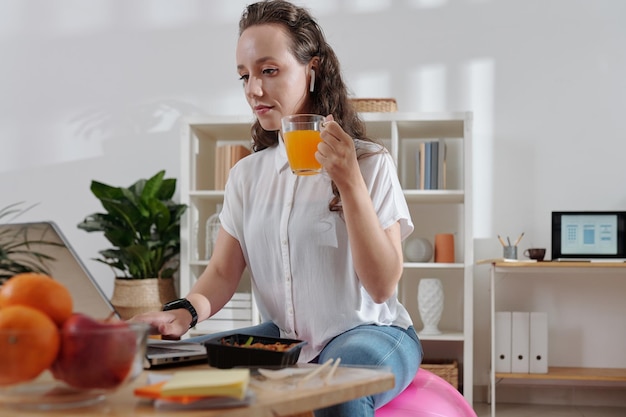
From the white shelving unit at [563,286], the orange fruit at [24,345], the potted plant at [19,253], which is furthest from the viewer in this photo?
the white shelving unit at [563,286]

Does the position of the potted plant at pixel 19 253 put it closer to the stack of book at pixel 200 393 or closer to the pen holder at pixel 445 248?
the stack of book at pixel 200 393

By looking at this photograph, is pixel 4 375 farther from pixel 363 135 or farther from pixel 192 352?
pixel 363 135

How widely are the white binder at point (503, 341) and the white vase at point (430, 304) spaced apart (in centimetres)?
28

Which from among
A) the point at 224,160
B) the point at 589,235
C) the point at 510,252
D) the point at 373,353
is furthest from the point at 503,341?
the point at 373,353

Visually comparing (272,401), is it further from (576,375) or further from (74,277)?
(576,375)

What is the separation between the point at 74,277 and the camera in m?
1.12

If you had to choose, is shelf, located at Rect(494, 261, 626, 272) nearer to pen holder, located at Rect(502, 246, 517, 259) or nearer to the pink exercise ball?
pen holder, located at Rect(502, 246, 517, 259)

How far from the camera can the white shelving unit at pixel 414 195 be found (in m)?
3.69

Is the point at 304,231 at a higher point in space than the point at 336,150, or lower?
lower

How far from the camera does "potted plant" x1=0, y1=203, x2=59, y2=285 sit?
1007 millimetres

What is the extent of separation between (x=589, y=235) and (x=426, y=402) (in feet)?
7.54

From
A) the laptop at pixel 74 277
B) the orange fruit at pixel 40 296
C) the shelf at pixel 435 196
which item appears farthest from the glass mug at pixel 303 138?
the shelf at pixel 435 196

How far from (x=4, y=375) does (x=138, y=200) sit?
10.2ft

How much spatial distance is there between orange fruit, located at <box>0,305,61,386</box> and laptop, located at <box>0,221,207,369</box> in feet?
1.03
